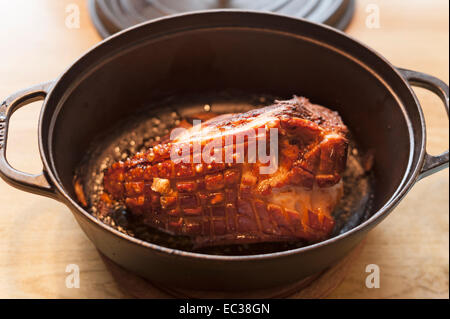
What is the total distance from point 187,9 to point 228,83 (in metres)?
0.47

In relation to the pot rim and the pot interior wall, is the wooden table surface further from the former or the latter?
the pot rim

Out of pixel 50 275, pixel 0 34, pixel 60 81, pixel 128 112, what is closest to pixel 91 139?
pixel 128 112

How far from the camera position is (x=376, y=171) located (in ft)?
5.08

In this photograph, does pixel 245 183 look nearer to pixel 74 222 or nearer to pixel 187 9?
pixel 74 222

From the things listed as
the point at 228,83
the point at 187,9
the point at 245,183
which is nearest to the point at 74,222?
the point at 245,183

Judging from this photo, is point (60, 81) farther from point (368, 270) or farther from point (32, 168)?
point (368, 270)

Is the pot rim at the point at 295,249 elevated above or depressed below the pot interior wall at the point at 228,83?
below

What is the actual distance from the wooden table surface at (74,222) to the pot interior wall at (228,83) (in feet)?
0.45

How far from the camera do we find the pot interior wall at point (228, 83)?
1.42m

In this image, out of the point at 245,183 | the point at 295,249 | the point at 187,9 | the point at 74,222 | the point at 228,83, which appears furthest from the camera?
the point at 187,9

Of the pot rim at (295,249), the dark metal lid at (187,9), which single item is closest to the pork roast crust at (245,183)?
the pot rim at (295,249)

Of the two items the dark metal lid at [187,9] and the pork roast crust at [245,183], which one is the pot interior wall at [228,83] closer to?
the pork roast crust at [245,183]

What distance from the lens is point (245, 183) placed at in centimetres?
122
